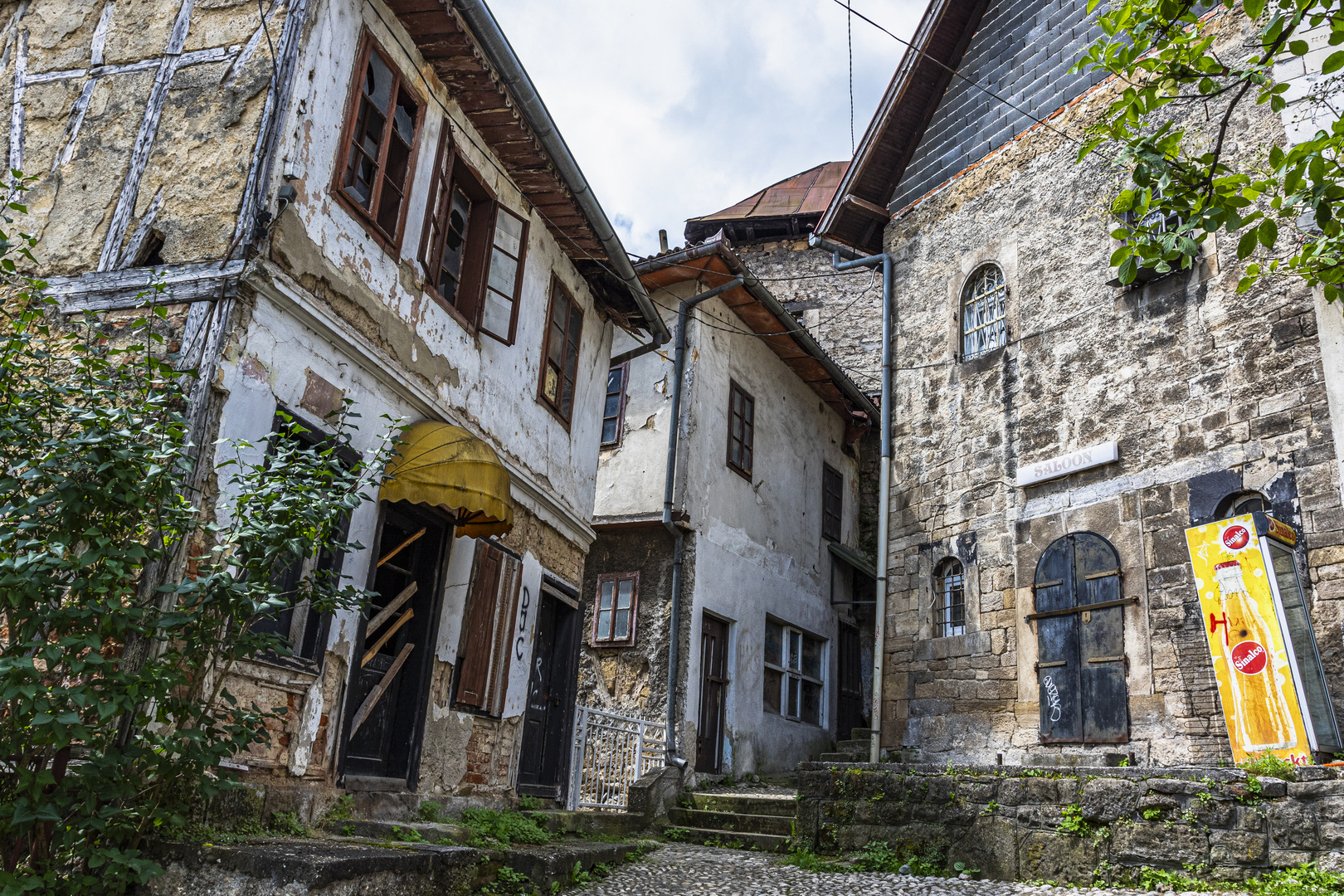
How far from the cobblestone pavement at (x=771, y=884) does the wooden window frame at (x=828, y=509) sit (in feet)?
27.4

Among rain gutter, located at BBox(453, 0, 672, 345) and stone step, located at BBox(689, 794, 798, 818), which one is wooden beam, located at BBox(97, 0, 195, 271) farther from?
stone step, located at BBox(689, 794, 798, 818)

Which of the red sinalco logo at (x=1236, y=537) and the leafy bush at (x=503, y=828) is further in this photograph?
the red sinalco logo at (x=1236, y=537)

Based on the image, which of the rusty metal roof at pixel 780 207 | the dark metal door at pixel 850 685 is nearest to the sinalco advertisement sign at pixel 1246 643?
the dark metal door at pixel 850 685

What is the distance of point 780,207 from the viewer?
71.1 feet

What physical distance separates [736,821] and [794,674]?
473cm

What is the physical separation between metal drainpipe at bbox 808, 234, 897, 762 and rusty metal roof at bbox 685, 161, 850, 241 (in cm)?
821

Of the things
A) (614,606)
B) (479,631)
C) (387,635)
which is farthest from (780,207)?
(387,635)

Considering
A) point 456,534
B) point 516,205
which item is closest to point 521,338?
point 516,205

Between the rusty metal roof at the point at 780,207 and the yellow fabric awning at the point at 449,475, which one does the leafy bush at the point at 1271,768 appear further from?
the rusty metal roof at the point at 780,207

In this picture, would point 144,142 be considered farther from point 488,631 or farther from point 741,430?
point 741,430

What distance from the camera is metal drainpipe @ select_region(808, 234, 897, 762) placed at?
10695 mm

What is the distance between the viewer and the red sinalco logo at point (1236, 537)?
22.6 ft

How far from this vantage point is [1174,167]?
488cm

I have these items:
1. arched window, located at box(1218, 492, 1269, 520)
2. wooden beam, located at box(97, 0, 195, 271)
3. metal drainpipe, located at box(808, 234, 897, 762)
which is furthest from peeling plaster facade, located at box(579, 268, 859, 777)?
wooden beam, located at box(97, 0, 195, 271)
